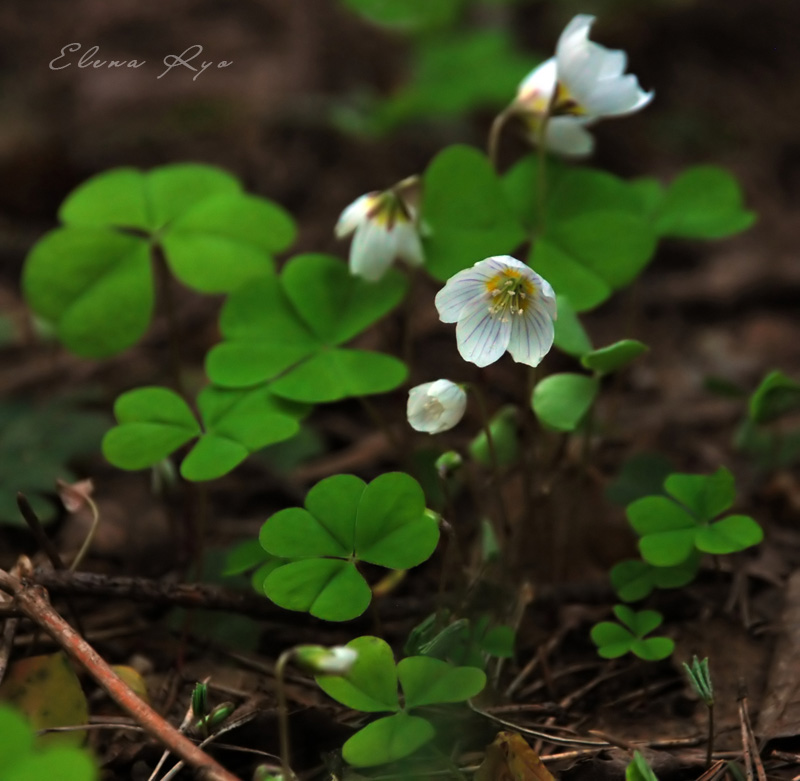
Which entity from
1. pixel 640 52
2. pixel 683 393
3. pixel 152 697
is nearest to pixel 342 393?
pixel 152 697

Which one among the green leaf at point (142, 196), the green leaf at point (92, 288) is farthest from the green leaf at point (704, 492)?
the green leaf at point (142, 196)

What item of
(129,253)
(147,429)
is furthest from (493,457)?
(129,253)

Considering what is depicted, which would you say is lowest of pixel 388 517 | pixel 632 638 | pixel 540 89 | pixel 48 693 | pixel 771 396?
pixel 632 638

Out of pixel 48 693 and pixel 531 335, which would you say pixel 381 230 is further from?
pixel 48 693

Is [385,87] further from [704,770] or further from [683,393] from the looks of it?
[704,770]

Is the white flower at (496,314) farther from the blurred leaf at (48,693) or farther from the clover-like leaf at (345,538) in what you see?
the blurred leaf at (48,693)
